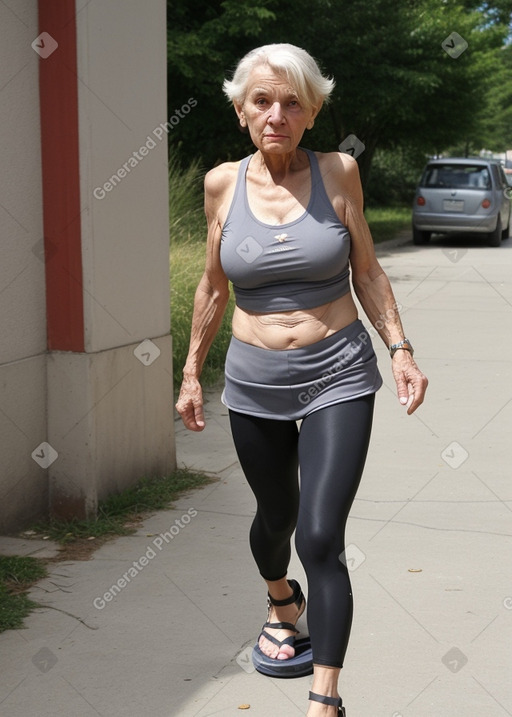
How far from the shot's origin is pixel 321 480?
Result: 324 cm

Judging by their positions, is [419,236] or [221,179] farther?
[419,236]

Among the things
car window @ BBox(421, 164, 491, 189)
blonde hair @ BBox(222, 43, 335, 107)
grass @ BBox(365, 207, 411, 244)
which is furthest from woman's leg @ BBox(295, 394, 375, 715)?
car window @ BBox(421, 164, 491, 189)

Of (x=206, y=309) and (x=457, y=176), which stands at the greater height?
(x=206, y=309)

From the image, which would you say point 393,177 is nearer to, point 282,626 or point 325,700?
point 282,626

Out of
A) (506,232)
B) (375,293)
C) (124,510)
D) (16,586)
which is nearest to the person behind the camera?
(375,293)

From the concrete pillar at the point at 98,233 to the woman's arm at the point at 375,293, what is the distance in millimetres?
2025

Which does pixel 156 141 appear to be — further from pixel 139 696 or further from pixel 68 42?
pixel 139 696

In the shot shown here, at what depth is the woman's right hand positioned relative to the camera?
141 inches

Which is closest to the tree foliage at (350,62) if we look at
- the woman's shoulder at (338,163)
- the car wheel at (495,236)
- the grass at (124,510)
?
the car wheel at (495,236)

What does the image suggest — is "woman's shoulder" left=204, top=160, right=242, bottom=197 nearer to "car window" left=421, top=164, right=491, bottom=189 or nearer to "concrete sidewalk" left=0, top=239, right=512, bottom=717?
"concrete sidewalk" left=0, top=239, right=512, bottom=717

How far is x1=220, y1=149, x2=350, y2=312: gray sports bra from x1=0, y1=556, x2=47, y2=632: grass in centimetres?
→ 164

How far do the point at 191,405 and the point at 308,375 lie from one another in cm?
44

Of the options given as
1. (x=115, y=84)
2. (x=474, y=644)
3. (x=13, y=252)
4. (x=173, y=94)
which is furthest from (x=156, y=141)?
(x=173, y=94)

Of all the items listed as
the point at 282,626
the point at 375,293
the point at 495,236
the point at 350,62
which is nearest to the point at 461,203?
the point at 495,236
